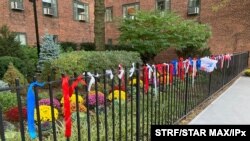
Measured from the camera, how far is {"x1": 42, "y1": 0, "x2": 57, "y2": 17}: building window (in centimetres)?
1603

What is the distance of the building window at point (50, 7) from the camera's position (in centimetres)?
1603

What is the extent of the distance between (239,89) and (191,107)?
370 cm

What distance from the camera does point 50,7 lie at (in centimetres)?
1650

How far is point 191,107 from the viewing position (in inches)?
206

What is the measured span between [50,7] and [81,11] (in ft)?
11.2

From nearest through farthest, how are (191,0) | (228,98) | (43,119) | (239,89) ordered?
(43,119) → (228,98) → (239,89) → (191,0)

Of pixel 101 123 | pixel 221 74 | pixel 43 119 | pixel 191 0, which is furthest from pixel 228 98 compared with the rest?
pixel 191 0

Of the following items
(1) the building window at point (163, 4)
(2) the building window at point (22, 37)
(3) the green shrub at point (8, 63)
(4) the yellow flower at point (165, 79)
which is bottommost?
(3) the green shrub at point (8, 63)

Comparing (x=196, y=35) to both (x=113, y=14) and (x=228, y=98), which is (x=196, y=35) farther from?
(x=113, y=14)

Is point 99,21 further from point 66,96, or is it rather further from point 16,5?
point 66,96

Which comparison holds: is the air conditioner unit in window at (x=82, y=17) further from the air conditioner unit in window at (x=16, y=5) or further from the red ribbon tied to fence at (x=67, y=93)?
the red ribbon tied to fence at (x=67, y=93)

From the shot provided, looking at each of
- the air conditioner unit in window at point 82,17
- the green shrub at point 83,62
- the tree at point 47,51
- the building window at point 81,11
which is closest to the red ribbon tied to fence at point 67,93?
the green shrub at point 83,62

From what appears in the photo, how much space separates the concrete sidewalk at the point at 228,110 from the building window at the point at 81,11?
1447cm

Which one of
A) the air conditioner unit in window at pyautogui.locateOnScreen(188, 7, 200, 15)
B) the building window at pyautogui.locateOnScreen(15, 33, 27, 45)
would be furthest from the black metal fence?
the air conditioner unit in window at pyautogui.locateOnScreen(188, 7, 200, 15)
